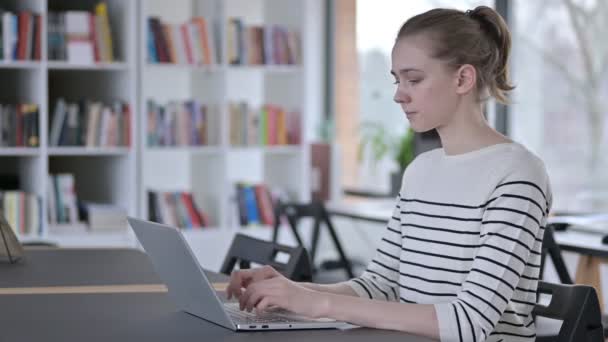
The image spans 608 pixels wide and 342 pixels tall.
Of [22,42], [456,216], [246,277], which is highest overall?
[22,42]

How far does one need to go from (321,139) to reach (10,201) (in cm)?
246

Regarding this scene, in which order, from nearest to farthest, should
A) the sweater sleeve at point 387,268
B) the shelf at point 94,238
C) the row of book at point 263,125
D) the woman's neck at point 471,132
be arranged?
the woman's neck at point 471,132
the sweater sleeve at point 387,268
the shelf at point 94,238
the row of book at point 263,125

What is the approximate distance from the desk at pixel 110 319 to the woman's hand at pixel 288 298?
4 centimetres

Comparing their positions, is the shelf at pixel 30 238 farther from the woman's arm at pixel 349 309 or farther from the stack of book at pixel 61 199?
the woman's arm at pixel 349 309

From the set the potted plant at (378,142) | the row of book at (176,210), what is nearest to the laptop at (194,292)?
the row of book at (176,210)

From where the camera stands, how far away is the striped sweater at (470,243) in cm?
158

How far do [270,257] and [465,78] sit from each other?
78 centimetres

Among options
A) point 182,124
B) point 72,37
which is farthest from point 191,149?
point 72,37

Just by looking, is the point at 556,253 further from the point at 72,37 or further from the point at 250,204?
the point at 72,37

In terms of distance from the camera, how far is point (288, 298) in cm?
154

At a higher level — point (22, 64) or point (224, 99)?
point (22, 64)

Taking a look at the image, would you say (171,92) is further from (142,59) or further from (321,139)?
(321,139)

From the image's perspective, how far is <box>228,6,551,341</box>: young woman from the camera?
1.55 metres

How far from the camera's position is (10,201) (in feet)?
15.1
